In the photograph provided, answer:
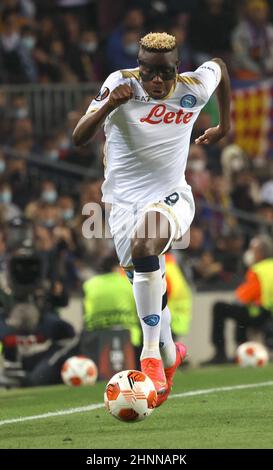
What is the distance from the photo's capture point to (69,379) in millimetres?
13484

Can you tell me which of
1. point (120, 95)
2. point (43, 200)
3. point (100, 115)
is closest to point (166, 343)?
point (100, 115)

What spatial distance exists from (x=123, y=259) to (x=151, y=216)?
548 mm

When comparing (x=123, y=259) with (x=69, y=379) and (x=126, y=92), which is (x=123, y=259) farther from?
(x=69, y=379)

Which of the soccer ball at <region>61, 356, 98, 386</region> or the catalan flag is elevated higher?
the catalan flag

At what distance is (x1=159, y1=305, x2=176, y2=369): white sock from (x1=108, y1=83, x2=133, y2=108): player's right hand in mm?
1537

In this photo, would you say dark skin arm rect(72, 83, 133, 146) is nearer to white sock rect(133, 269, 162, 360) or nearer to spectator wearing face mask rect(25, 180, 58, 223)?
white sock rect(133, 269, 162, 360)

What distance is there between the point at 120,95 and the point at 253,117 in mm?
12985

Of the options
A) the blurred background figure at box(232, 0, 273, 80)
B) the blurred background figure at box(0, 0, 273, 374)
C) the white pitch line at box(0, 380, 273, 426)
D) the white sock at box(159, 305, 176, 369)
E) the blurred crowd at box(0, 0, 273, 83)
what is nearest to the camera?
the white sock at box(159, 305, 176, 369)

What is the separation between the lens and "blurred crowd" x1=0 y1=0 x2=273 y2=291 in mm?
17203

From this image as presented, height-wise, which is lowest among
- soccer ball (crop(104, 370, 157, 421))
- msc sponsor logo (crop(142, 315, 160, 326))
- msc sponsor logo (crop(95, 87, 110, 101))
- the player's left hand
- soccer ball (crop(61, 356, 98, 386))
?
soccer ball (crop(61, 356, 98, 386))

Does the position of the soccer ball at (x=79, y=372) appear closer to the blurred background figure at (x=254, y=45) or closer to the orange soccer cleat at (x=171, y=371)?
the orange soccer cleat at (x=171, y=371)

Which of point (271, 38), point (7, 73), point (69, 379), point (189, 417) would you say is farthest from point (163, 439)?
point (271, 38)

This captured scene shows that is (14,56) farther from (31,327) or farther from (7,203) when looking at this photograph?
(31,327)

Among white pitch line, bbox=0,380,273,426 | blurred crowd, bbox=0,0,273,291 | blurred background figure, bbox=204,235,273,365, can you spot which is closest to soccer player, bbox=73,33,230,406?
white pitch line, bbox=0,380,273,426
